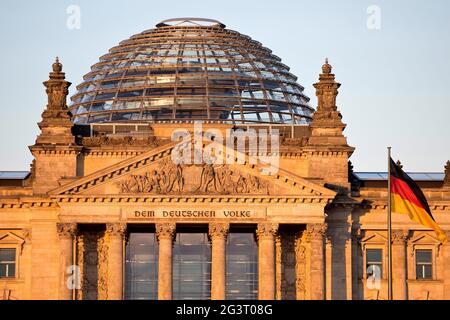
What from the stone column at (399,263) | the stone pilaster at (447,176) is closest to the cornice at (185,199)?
the stone column at (399,263)

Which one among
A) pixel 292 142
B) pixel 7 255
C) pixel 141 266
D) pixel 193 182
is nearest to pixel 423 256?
pixel 292 142

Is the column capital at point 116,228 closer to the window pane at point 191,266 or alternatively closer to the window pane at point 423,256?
the window pane at point 191,266

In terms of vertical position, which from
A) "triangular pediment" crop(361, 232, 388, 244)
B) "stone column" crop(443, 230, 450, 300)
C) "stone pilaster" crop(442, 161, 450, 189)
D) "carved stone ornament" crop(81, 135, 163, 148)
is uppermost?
"carved stone ornament" crop(81, 135, 163, 148)

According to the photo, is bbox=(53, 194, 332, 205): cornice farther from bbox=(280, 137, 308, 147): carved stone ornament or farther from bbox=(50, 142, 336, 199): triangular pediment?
bbox=(280, 137, 308, 147): carved stone ornament

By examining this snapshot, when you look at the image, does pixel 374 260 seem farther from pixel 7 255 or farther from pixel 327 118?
pixel 7 255

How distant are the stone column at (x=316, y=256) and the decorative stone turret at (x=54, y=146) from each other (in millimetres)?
17275

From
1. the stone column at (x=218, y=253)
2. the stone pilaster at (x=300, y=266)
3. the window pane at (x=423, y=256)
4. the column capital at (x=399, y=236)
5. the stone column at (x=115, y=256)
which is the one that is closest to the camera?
the stone column at (x=115, y=256)

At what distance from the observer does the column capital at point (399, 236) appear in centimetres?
12375

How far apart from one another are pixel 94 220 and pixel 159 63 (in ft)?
78.1

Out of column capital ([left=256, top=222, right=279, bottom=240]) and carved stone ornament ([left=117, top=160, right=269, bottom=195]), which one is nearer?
column capital ([left=256, top=222, right=279, bottom=240])

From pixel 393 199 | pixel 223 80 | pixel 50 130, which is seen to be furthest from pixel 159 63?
pixel 393 199

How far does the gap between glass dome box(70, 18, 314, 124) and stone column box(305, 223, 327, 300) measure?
52.0 feet

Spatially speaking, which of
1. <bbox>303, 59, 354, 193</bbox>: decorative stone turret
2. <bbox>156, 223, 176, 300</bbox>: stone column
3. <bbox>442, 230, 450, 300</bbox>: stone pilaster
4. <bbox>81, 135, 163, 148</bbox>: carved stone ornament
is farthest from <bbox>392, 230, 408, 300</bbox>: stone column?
<bbox>81, 135, 163, 148</bbox>: carved stone ornament

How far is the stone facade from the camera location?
118m
